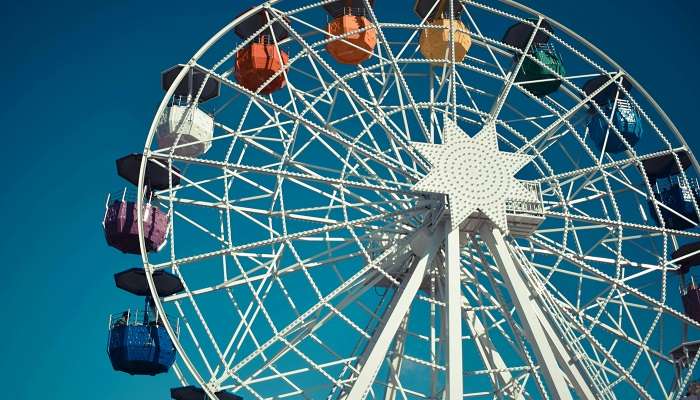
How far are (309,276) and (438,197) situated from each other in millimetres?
2653

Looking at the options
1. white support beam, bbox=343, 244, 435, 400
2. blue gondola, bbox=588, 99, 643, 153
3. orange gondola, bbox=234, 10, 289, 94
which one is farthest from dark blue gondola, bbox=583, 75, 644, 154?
orange gondola, bbox=234, 10, 289, 94

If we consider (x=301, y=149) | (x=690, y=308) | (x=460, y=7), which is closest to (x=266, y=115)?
(x=301, y=149)

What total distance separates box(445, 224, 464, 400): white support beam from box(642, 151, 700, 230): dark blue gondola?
5967mm

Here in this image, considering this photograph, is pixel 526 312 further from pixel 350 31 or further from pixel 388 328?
pixel 350 31

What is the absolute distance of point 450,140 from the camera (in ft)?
58.6

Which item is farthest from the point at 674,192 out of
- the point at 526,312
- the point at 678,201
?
the point at 526,312

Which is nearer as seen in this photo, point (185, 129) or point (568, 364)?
point (568, 364)

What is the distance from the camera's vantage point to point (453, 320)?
15906mm

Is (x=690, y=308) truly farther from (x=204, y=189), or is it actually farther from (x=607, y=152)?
(x=204, y=189)

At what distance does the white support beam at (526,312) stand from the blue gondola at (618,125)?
5.69 metres

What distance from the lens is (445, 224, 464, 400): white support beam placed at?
15.1 meters

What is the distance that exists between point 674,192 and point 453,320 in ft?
25.8

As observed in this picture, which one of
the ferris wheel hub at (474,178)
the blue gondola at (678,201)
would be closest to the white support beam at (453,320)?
the ferris wheel hub at (474,178)

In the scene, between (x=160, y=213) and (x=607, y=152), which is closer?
(x=160, y=213)
